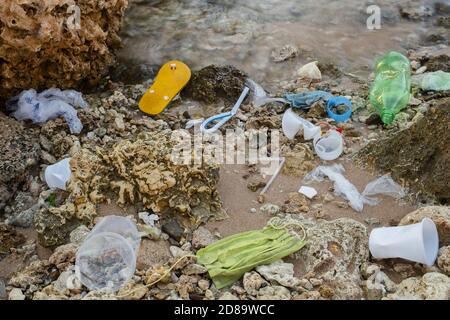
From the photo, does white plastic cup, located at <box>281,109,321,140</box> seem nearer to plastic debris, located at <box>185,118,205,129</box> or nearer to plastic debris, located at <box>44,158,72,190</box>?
plastic debris, located at <box>185,118,205,129</box>

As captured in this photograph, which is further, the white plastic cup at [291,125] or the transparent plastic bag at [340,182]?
the white plastic cup at [291,125]

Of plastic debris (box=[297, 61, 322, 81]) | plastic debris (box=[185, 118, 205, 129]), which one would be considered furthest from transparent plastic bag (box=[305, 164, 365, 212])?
plastic debris (box=[297, 61, 322, 81])

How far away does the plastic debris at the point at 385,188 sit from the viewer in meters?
4.28

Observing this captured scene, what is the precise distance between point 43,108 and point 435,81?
3.67m

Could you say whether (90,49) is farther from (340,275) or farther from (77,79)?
(340,275)

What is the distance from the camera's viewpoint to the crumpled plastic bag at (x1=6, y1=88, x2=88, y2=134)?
5.07 metres

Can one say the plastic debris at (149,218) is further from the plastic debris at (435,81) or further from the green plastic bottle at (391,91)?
the plastic debris at (435,81)

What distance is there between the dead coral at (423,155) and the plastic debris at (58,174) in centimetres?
239

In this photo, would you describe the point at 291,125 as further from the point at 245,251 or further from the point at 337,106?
the point at 245,251

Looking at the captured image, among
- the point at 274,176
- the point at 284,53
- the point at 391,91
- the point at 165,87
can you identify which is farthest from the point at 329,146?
the point at 284,53

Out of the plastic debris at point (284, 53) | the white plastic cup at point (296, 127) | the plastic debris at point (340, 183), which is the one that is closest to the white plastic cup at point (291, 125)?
the white plastic cup at point (296, 127)

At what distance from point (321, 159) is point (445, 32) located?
3225 mm

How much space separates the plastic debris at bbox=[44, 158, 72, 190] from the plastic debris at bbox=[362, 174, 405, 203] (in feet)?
7.47
